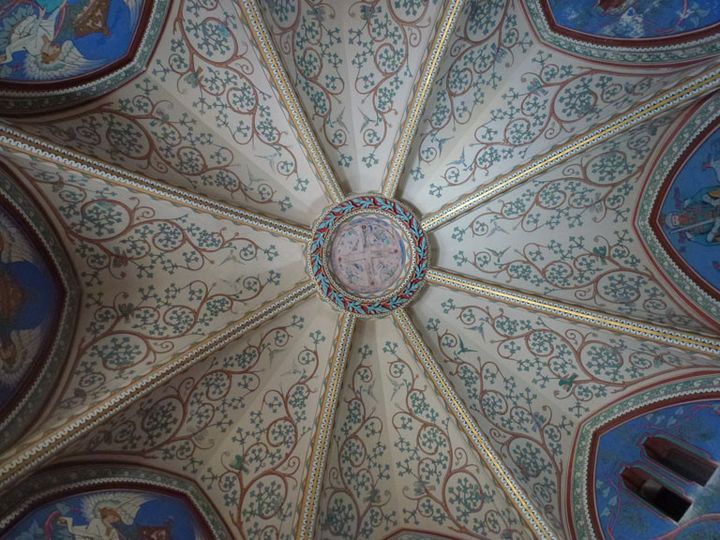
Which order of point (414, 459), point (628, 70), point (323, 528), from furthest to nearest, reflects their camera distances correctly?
point (414, 459) < point (323, 528) < point (628, 70)

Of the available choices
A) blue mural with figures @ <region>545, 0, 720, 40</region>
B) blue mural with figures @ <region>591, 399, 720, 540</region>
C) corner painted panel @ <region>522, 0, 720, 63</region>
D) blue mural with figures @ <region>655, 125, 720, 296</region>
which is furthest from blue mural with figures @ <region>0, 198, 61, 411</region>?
blue mural with figures @ <region>655, 125, 720, 296</region>

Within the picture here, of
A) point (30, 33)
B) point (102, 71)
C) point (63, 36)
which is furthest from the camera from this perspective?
point (102, 71)

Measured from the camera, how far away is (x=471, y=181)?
727cm

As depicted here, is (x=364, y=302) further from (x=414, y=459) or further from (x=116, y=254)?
(x=116, y=254)

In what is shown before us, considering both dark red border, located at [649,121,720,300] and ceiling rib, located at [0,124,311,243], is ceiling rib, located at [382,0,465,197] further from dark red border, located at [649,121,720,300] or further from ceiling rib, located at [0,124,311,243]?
dark red border, located at [649,121,720,300]

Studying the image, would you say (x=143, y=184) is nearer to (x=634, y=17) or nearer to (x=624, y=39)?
(x=624, y=39)

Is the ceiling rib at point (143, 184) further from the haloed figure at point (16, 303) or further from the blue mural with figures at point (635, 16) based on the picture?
the blue mural with figures at point (635, 16)

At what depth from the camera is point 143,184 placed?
616 cm

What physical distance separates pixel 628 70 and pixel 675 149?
1.20 m

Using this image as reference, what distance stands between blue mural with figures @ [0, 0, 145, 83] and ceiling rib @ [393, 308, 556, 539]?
5.09 metres

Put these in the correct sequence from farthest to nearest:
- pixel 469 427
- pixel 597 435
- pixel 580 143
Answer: pixel 469 427, pixel 597 435, pixel 580 143

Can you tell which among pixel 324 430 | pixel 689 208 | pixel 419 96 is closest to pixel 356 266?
pixel 324 430

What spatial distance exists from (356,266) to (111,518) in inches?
181

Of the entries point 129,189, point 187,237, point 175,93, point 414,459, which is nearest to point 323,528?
point 414,459
